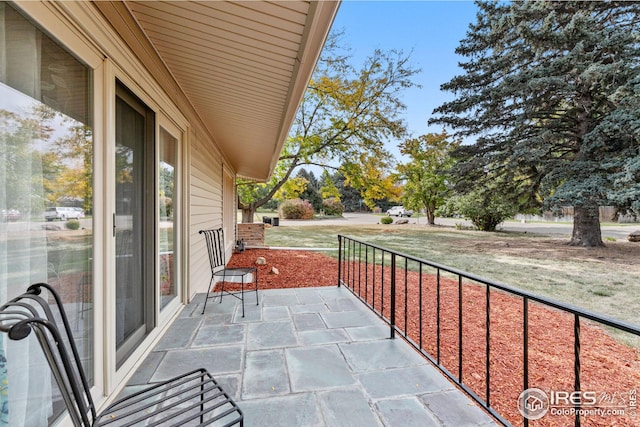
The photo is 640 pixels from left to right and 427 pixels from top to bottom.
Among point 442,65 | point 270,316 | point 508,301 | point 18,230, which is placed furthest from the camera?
point 442,65

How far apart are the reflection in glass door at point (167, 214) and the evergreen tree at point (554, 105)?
9.38m

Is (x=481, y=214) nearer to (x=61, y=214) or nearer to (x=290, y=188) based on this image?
(x=290, y=188)

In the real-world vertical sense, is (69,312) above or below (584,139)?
below

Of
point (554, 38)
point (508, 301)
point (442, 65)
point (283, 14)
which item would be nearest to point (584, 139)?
point (554, 38)

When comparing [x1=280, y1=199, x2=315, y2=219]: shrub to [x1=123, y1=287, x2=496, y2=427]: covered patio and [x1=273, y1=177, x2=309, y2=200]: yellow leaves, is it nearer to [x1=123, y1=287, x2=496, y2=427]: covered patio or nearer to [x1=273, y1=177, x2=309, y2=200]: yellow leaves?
[x1=273, y1=177, x2=309, y2=200]: yellow leaves

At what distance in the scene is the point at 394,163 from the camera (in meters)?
11.1

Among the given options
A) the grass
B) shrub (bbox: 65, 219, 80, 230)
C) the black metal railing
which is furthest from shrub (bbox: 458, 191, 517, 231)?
shrub (bbox: 65, 219, 80, 230)

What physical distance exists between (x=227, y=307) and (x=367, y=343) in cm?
168

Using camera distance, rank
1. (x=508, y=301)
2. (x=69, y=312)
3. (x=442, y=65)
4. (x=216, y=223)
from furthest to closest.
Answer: (x=442, y=65)
(x=216, y=223)
(x=508, y=301)
(x=69, y=312)

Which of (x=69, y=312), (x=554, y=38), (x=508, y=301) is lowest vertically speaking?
(x=508, y=301)

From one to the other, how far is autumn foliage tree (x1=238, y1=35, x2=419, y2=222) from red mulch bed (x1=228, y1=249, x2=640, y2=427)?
21.7ft

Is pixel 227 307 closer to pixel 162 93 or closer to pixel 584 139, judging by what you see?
pixel 162 93

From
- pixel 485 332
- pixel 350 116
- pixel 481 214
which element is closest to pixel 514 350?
pixel 485 332

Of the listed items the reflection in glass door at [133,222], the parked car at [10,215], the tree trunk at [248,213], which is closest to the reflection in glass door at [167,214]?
the reflection in glass door at [133,222]
